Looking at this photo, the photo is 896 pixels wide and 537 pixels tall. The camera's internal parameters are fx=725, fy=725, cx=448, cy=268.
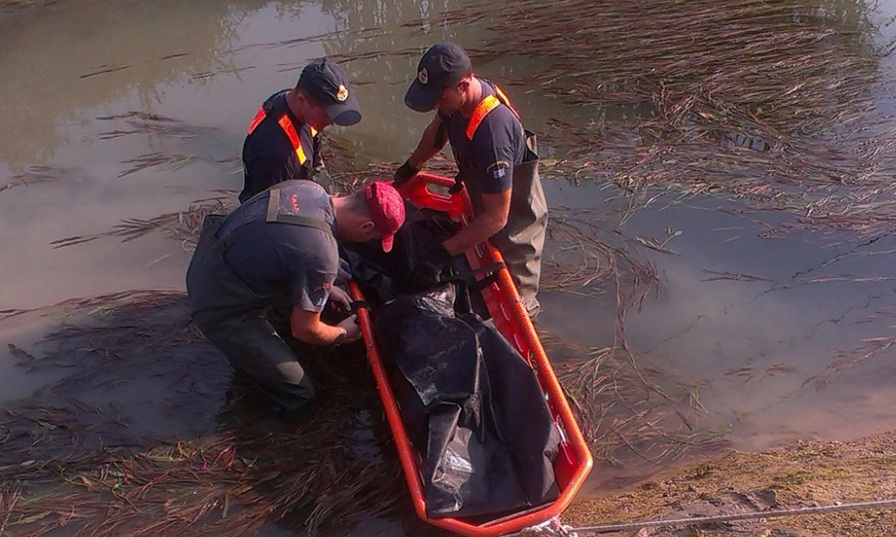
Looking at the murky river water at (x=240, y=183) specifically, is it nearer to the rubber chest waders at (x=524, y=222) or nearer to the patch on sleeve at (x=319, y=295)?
the rubber chest waders at (x=524, y=222)

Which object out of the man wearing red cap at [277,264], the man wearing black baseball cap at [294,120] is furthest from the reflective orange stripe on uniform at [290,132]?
the man wearing red cap at [277,264]

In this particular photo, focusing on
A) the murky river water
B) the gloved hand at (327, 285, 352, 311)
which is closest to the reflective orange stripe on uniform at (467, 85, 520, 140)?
the gloved hand at (327, 285, 352, 311)

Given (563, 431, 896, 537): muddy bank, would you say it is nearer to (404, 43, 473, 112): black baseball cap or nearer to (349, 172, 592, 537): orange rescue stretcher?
(349, 172, 592, 537): orange rescue stretcher

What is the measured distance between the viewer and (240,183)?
537 cm

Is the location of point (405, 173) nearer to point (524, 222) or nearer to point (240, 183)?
point (524, 222)

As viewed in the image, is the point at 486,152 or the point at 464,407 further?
the point at 486,152

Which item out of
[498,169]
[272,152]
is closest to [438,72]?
[498,169]

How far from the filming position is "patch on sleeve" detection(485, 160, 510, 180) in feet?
10.9

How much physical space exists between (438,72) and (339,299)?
3.88 feet

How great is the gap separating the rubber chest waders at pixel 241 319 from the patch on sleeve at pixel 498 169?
0.84m

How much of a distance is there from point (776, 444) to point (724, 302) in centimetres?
104

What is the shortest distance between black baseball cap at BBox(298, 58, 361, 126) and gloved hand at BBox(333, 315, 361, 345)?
0.94 metres

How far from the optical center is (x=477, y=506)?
9.50 feet

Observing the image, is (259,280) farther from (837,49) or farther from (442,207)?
(837,49)
